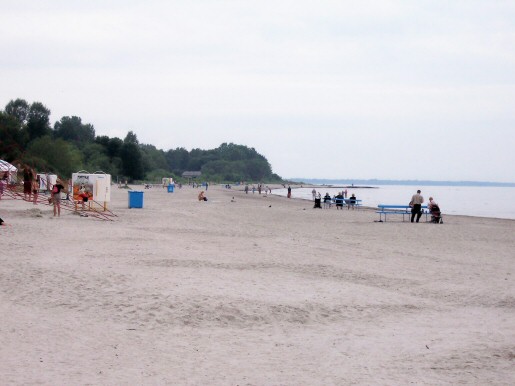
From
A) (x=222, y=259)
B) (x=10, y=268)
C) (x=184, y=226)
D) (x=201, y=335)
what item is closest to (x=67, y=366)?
(x=201, y=335)

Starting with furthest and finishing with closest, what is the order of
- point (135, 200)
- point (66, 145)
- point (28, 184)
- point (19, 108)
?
point (19, 108)
point (66, 145)
point (135, 200)
point (28, 184)

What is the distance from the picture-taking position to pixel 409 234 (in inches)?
870

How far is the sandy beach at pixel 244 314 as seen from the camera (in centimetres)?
629

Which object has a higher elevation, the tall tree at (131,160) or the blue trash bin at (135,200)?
the tall tree at (131,160)

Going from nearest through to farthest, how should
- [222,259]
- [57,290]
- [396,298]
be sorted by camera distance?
[57,290], [396,298], [222,259]

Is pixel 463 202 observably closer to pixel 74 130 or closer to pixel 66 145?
pixel 66 145

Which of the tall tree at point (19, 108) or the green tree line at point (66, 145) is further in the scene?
the tall tree at point (19, 108)

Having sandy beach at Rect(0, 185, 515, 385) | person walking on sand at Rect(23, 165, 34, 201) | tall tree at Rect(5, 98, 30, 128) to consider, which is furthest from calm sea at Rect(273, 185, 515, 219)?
tall tree at Rect(5, 98, 30, 128)

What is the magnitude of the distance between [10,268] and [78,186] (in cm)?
1771

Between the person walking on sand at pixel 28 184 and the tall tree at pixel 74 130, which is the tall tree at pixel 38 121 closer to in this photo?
the tall tree at pixel 74 130

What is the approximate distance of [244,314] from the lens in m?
8.54

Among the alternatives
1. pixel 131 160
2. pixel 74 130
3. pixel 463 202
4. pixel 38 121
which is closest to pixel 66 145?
pixel 38 121

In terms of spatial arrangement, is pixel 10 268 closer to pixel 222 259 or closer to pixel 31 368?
pixel 222 259

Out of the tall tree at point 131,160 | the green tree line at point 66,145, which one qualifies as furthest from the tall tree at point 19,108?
the tall tree at point 131,160
